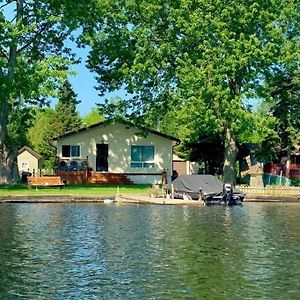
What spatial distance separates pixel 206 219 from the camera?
95.4 ft

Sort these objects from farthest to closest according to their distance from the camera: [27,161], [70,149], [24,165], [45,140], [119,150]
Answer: [27,161] → [24,165] → [45,140] → [119,150] → [70,149]

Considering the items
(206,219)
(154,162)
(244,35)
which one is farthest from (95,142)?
(206,219)

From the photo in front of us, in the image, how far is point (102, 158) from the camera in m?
60.3

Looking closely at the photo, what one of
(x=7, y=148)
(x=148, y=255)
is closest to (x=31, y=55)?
(x=7, y=148)

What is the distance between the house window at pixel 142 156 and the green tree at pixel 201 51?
7.15m

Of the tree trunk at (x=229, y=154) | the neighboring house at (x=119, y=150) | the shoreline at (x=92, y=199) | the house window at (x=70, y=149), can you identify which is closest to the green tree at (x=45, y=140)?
the house window at (x=70, y=149)

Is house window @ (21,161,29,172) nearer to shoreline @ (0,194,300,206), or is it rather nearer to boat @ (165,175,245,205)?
shoreline @ (0,194,300,206)

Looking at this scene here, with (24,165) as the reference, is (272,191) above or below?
below

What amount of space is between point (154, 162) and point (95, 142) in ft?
17.1

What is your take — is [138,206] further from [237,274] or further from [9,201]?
[237,274]

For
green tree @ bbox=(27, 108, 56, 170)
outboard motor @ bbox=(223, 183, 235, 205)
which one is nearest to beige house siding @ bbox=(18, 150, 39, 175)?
green tree @ bbox=(27, 108, 56, 170)

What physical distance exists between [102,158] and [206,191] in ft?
73.2

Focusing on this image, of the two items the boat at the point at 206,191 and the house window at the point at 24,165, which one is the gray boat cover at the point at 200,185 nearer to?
the boat at the point at 206,191

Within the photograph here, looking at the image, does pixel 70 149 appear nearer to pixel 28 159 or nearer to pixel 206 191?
pixel 206 191
